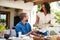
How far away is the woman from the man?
0.12 m

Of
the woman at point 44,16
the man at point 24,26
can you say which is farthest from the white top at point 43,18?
the man at point 24,26

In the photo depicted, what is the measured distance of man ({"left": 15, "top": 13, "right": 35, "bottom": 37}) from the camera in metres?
1.52

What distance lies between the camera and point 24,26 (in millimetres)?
1525

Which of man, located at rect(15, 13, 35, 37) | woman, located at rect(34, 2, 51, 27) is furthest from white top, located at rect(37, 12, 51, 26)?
man, located at rect(15, 13, 35, 37)

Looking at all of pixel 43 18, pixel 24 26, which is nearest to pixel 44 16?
pixel 43 18

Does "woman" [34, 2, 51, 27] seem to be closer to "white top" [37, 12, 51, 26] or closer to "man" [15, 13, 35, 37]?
"white top" [37, 12, 51, 26]

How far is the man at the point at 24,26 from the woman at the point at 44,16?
12 centimetres

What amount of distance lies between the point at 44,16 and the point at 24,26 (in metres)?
0.26

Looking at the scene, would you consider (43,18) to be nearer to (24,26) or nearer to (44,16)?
(44,16)

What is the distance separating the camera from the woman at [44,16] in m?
1.43

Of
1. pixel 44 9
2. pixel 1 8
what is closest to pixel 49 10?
pixel 44 9

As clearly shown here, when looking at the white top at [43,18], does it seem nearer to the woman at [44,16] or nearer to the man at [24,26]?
the woman at [44,16]

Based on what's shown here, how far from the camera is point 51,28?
1408 mm

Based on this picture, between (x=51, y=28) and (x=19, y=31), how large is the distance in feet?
1.24
